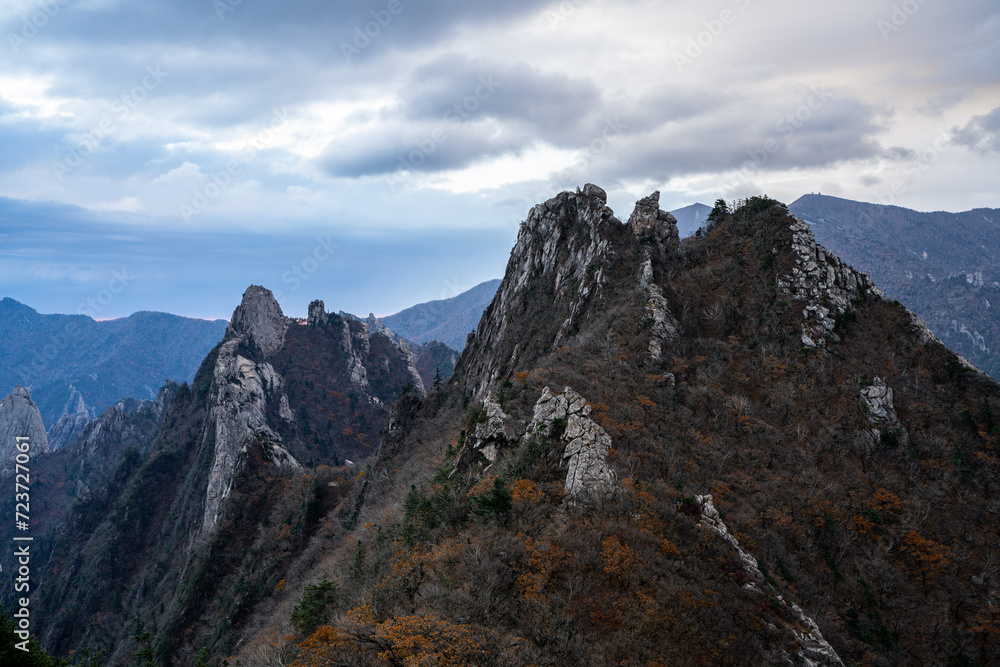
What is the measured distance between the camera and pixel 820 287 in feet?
127

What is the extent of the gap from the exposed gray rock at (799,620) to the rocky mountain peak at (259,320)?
5914 inches

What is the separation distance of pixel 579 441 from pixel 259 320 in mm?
155188

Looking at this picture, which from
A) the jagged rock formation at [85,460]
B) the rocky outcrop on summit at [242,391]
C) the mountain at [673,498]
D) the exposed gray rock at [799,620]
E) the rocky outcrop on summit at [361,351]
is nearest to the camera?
the mountain at [673,498]

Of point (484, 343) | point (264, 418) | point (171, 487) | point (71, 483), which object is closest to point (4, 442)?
point (71, 483)

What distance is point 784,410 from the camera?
105ft

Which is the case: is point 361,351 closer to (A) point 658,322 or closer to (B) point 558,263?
(B) point 558,263

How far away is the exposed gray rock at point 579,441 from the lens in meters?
21.3

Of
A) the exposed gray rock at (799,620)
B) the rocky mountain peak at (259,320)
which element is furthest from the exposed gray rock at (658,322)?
the rocky mountain peak at (259,320)

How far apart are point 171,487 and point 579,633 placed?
12876cm

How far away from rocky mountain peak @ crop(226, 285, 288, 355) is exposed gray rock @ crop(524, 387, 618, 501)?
465 feet

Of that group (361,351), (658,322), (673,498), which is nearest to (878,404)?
(658,322)

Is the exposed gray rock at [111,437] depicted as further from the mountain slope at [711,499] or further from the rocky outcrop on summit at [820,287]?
the rocky outcrop on summit at [820,287]

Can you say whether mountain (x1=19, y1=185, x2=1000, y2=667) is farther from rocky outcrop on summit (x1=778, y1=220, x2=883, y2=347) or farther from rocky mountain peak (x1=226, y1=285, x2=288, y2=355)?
rocky mountain peak (x1=226, y1=285, x2=288, y2=355)

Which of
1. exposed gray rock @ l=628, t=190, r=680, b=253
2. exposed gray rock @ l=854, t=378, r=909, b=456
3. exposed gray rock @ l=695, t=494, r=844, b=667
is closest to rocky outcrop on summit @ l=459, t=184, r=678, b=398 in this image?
exposed gray rock @ l=628, t=190, r=680, b=253
